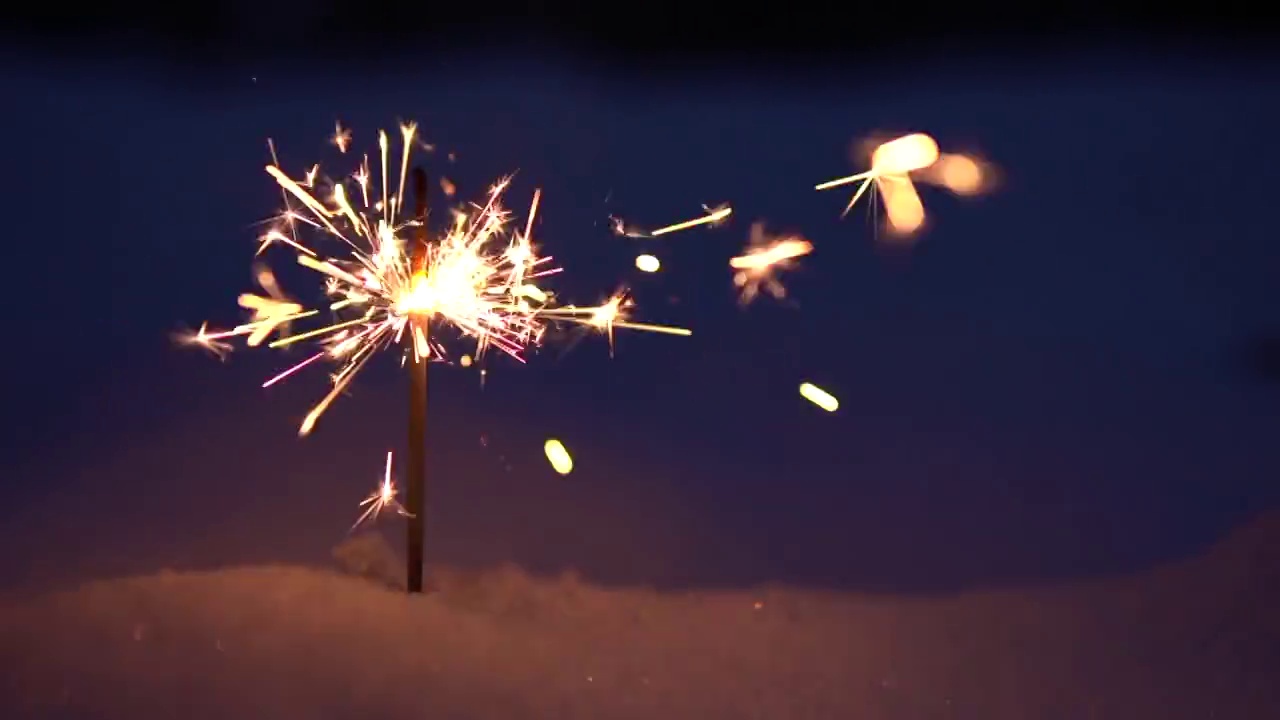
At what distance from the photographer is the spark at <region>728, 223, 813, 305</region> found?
8.45 meters

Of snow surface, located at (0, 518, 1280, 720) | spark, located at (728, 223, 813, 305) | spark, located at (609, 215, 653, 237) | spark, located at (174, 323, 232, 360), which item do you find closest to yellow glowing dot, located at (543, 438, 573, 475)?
snow surface, located at (0, 518, 1280, 720)

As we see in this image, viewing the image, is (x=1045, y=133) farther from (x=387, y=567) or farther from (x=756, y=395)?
(x=387, y=567)

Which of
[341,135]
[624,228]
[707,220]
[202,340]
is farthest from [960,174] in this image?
[202,340]

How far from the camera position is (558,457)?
7.22m

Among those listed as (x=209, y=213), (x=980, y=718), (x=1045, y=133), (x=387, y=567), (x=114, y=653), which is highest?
(x=209, y=213)

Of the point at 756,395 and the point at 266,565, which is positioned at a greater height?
the point at 756,395

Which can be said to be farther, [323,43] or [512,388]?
[323,43]

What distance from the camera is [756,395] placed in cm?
786

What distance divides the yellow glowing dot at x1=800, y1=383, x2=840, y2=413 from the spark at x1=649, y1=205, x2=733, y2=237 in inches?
63.6

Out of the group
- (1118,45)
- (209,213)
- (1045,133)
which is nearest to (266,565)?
(209,213)

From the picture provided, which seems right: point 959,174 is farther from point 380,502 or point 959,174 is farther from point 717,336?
point 380,502

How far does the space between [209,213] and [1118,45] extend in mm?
7440

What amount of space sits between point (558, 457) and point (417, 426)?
231 cm

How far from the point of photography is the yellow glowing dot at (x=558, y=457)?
7109mm
